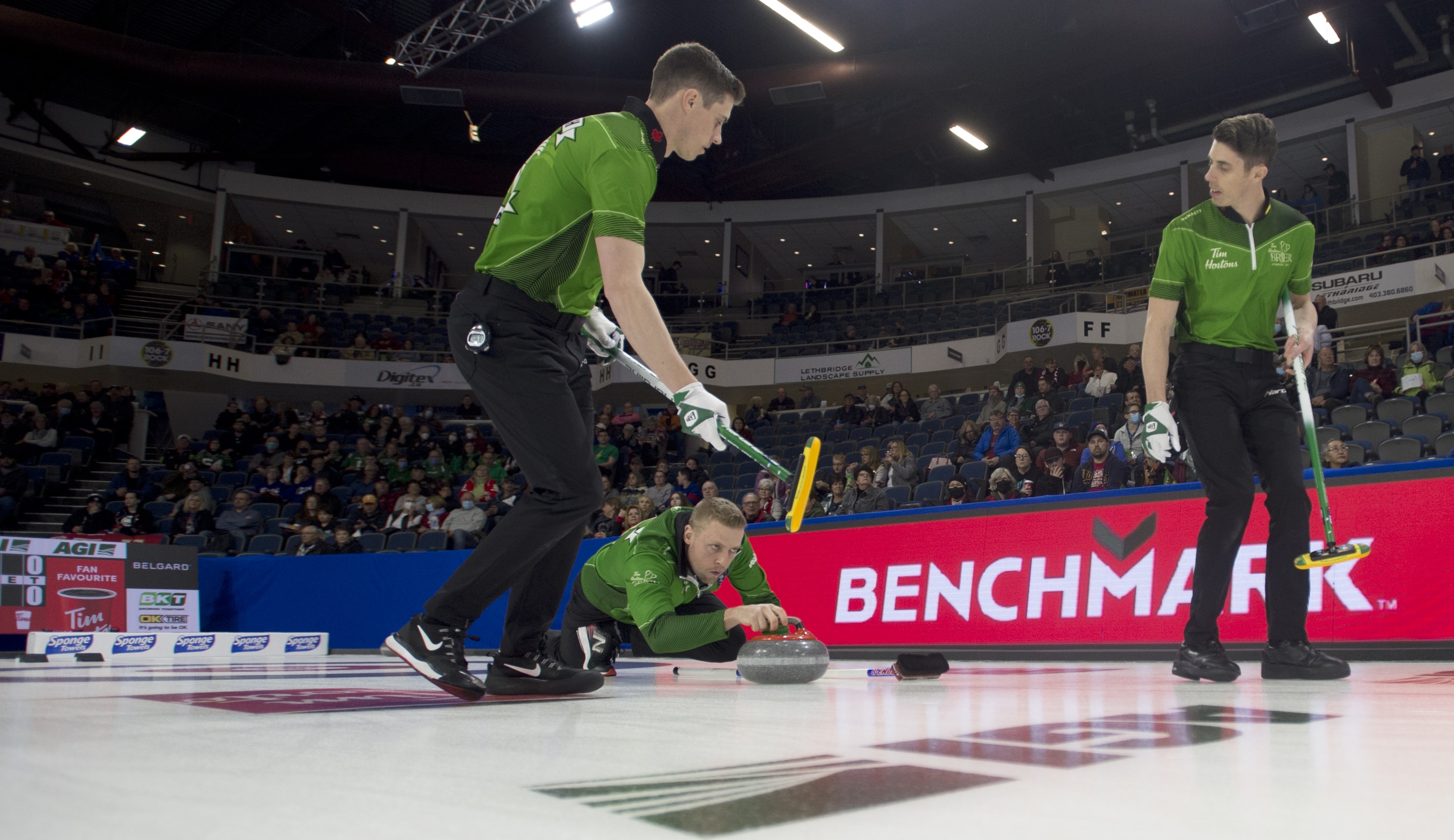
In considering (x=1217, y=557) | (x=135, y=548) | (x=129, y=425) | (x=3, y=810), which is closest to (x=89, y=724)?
A: (x=3, y=810)

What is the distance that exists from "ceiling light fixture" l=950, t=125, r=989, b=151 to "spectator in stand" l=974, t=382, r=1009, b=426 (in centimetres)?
636

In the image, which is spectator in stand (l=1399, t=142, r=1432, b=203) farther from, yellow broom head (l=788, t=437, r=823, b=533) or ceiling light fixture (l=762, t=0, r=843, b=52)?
yellow broom head (l=788, t=437, r=823, b=533)

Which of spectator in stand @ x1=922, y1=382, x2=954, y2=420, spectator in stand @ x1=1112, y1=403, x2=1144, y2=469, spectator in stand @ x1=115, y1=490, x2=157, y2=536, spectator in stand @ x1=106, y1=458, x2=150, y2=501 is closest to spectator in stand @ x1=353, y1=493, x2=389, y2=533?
spectator in stand @ x1=115, y1=490, x2=157, y2=536

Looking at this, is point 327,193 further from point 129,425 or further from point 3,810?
point 3,810

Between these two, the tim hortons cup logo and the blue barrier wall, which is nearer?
the tim hortons cup logo

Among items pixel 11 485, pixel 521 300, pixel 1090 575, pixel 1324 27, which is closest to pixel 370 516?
pixel 11 485

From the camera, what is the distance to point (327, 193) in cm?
2294

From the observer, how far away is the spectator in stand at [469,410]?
1822 centimetres

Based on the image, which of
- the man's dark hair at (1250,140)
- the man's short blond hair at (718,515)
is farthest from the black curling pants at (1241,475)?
the man's short blond hair at (718,515)

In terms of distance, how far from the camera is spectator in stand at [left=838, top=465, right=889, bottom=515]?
874 centimetres

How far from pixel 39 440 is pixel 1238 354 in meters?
17.6

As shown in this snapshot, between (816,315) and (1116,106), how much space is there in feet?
24.6

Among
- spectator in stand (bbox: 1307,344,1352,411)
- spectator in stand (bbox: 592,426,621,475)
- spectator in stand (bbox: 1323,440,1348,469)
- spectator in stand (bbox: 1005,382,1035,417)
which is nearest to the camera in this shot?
spectator in stand (bbox: 1323,440,1348,469)

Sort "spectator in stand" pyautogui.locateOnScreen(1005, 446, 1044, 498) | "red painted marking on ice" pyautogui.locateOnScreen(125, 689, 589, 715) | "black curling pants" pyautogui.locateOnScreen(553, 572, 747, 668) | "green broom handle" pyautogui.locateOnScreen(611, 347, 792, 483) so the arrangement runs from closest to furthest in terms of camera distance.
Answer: "red painted marking on ice" pyautogui.locateOnScreen(125, 689, 589, 715), "green broom handle" pyautogui.locateOnScreen(611, 347, 792, 483), "black curling pants" pyautogui.locateOnScreen(553, 572, 747, 668), "spectator in stand" pyautogui.locateOnScreen(1005, 446, 1044, 498)
